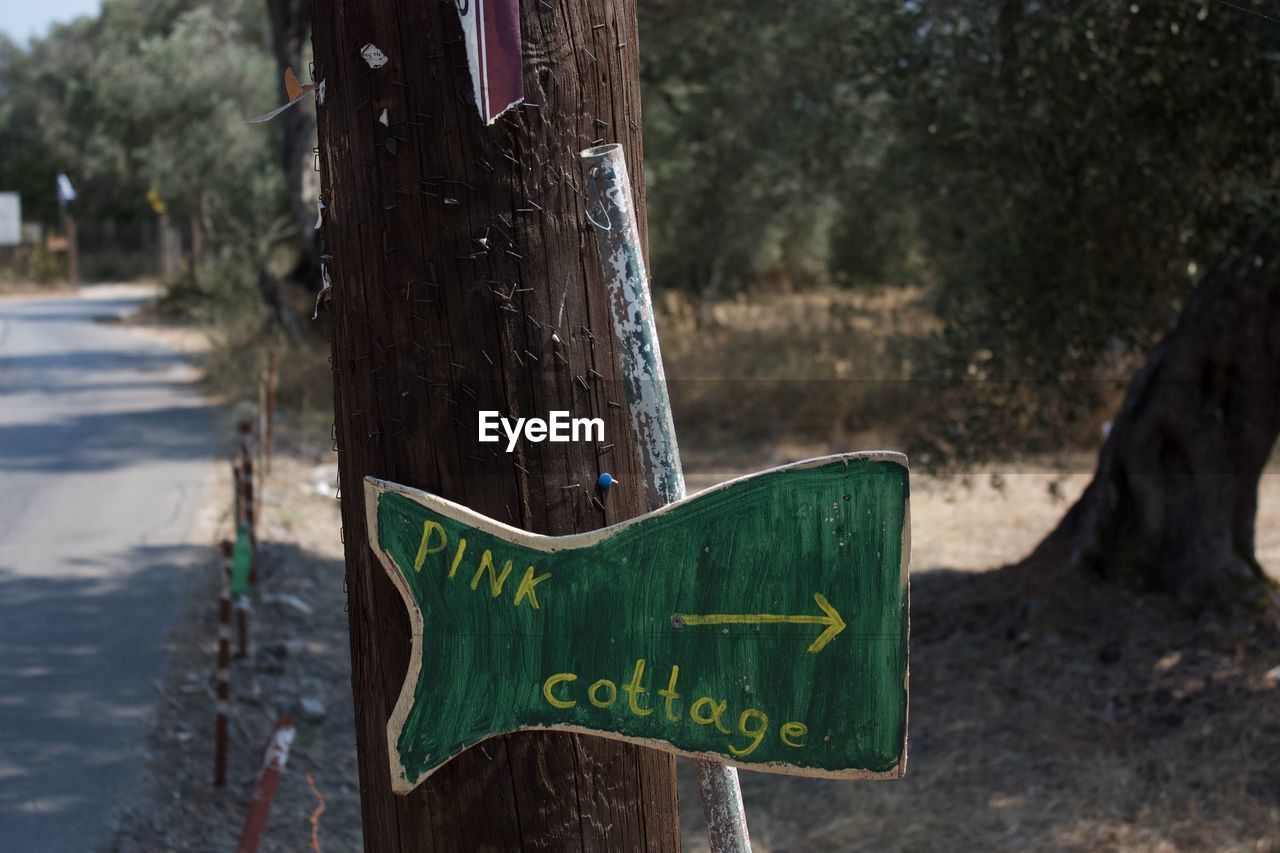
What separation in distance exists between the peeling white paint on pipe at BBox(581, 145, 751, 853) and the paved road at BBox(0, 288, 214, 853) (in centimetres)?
417

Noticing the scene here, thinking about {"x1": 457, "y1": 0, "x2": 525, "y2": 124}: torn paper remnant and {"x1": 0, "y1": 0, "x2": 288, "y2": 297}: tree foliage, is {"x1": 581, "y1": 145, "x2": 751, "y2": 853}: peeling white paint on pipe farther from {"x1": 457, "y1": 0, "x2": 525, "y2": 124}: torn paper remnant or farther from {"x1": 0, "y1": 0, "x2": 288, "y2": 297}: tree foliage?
{"x1": 0, "y1": 0, "x2": 288, "y2": 297}: tree foliage

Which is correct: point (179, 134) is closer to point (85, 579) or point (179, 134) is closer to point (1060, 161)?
point (85, 579)

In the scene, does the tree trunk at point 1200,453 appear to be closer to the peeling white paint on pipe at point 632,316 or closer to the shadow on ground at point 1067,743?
the shadow on ground at point 1067,743

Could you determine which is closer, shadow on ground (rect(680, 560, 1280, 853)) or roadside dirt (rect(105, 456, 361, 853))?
roadside dirt (rect(105, 456, 361, 853))

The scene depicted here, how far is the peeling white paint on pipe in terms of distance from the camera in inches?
72.4

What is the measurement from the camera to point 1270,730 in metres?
6.71

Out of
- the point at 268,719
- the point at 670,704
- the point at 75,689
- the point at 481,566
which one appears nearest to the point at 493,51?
the point at 481,566

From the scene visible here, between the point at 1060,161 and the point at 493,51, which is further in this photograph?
the point at 1060,161

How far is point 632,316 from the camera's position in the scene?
1.84 meters

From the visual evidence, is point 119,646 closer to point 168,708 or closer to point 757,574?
point 168,708

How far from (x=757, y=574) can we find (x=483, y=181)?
651 mm

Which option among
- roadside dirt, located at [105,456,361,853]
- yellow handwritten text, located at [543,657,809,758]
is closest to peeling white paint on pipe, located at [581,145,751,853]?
yellow handwritten text, located at [543,657,809,758]

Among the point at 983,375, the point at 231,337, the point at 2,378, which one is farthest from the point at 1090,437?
the point at 2,378

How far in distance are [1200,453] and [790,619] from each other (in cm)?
691
